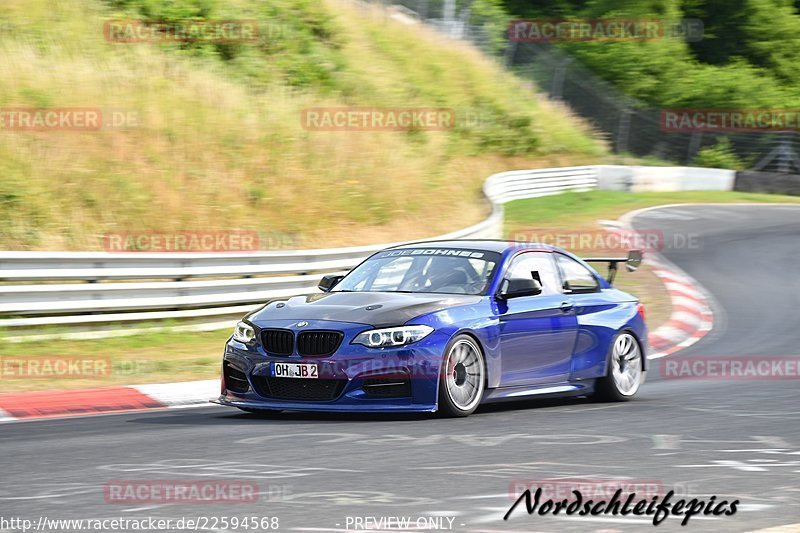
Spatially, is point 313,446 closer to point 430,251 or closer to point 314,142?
point 430,251

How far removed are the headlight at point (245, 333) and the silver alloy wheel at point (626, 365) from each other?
3355 millimetres

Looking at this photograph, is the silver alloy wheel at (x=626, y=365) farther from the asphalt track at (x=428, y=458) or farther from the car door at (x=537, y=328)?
the car door at (x=537, y=328)

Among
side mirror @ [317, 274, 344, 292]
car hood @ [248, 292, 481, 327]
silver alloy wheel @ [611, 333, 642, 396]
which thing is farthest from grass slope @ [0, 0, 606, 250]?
silver alloy wheel @ [611, 333, 642, 396]

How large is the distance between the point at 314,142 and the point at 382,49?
40.0 feet

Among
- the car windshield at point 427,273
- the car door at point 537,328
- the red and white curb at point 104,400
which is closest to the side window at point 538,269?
the car door at point 537,328

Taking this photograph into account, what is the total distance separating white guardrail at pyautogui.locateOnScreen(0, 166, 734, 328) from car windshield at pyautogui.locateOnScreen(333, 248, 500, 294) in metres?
4.53

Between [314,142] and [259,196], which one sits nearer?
Answer: [259,196]

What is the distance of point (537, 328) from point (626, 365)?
4.86ft

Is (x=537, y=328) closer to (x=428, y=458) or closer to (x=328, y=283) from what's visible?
(x=328, y=283)

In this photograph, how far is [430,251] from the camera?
10086mm

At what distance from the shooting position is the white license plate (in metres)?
8.64

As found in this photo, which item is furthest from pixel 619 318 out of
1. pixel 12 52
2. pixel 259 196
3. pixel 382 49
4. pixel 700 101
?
pixel 700 101

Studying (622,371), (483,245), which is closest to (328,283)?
(483,245)

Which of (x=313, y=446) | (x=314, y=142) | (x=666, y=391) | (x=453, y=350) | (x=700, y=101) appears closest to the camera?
(x=313, y=446)
